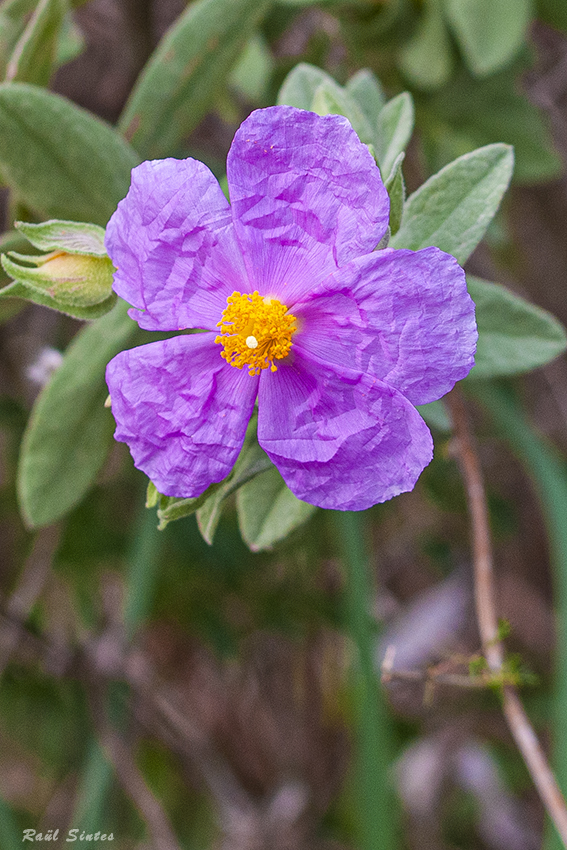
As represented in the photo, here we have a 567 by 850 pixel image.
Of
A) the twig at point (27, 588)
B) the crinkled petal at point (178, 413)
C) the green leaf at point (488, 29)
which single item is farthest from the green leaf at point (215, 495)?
the twig at point (27, 588)

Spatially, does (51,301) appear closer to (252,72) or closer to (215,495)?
(215,495)

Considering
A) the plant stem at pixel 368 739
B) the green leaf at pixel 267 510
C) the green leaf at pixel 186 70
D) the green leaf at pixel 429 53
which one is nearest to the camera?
the green leaf at pixel 267 510

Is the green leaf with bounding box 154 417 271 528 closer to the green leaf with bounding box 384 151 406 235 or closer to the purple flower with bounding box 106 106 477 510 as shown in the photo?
the purple flower with bounding box 106 106 477 510

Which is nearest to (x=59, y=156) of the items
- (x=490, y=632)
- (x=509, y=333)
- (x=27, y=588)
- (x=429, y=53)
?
(x=509, y=333)

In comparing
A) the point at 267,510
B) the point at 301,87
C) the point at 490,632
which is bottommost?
the point at 490,632

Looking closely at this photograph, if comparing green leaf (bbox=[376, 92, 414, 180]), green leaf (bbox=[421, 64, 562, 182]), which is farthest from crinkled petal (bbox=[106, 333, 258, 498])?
green leaf (bbox=[421, 64, 562, 182])

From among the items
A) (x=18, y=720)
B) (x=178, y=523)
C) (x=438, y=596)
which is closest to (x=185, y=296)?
(x=178, y=523)

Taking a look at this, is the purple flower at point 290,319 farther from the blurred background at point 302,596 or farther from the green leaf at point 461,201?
the blurred background at point 302,596
